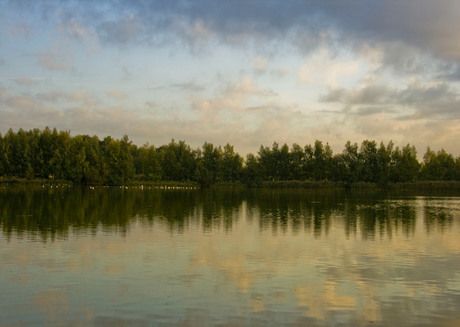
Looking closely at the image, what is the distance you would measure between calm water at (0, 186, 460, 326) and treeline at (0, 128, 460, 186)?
8424 cm

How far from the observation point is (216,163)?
136750 mm

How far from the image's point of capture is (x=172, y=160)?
132 m

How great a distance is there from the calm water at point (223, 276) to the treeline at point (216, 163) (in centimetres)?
8424

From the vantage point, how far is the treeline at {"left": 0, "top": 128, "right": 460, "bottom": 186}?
108 meters

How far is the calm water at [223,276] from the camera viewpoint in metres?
11.4

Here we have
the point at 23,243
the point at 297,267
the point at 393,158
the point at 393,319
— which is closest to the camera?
the point at 393,319

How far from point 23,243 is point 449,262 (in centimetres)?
1929

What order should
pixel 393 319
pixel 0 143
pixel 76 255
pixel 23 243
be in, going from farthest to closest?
1. pixel 0 143
2. pixel 23 243
3. pixel 76 255
4. pixel 393 319

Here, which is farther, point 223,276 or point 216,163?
point 216,163

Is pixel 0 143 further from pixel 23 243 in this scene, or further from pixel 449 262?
pixel 449 262

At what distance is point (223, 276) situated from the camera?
15.5 metres

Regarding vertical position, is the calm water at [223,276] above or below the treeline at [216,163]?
below

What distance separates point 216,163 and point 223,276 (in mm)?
121334

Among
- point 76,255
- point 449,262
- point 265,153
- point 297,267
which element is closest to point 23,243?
point 76,255
